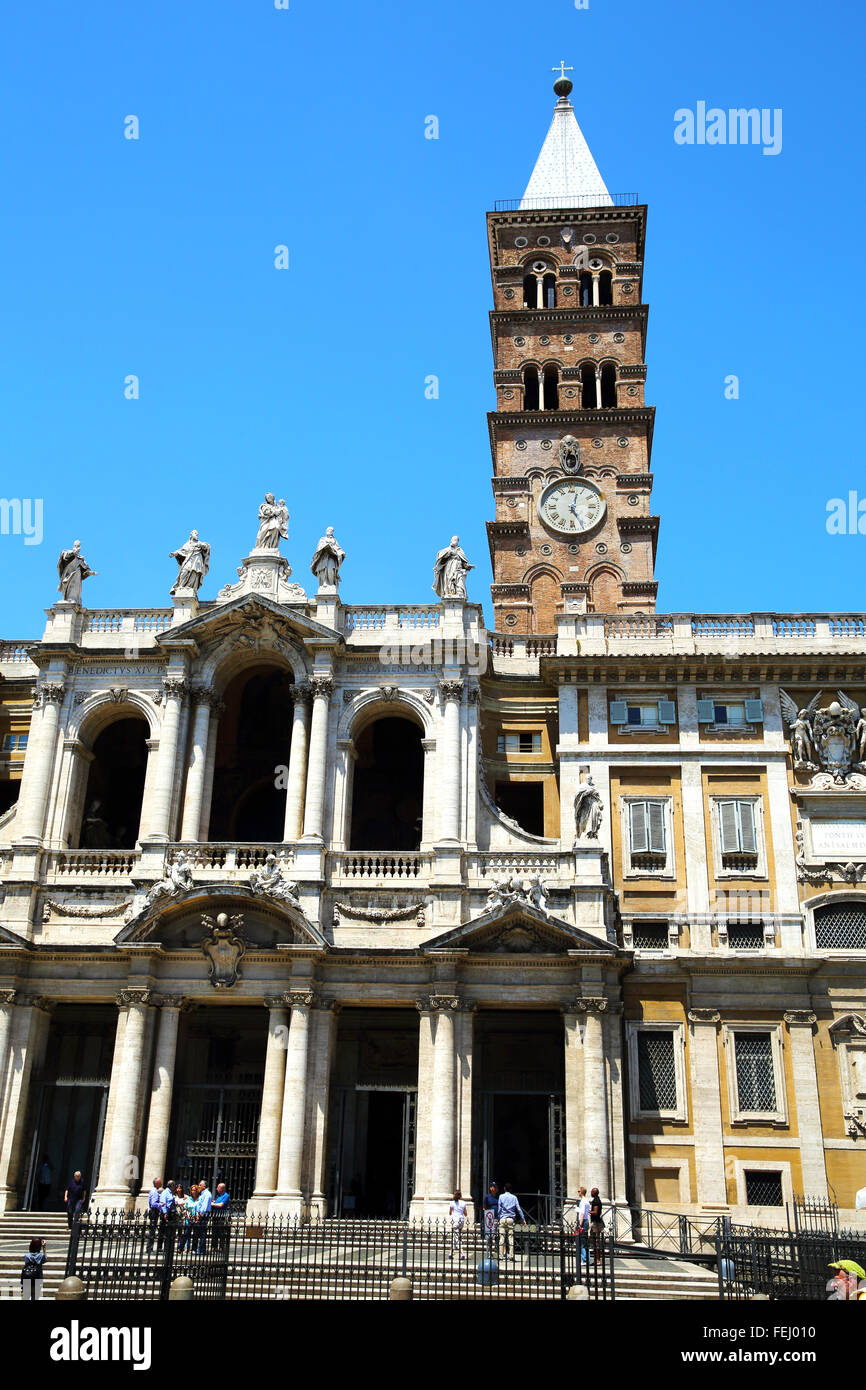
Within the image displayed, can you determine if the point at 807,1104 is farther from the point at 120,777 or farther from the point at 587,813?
the point at 120,777

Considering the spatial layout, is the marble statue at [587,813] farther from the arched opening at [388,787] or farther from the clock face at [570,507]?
the clock face at [570,507]

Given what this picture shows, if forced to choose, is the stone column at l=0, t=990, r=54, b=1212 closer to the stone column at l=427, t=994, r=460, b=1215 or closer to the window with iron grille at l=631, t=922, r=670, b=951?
the stone column at l=427, t=994, r=460, b=1215

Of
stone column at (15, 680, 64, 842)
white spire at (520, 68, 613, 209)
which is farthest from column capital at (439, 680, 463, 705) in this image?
white spire at (520, 68, 613, 209)

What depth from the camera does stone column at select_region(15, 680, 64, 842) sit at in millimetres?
38781

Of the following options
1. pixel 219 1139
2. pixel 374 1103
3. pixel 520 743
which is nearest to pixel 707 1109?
pixel 374 1103

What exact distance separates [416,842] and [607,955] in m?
9.46

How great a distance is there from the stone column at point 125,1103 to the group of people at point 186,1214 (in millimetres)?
1033

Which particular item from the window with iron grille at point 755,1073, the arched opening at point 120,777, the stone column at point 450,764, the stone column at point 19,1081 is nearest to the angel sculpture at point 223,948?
the stone column at point 19,1081

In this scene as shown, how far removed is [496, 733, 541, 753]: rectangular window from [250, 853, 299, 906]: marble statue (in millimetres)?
8727

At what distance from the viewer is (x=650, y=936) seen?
37750 millimetres

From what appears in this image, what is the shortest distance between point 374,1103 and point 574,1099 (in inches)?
295
